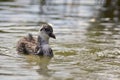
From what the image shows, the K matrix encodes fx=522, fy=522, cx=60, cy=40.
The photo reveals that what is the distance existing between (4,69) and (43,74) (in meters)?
0.85

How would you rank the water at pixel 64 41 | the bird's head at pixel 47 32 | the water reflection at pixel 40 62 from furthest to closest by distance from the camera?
1. the bird's head at pixel 47 32
2. the water reflection at pixel 40 62
3. the water at pixel 64 41

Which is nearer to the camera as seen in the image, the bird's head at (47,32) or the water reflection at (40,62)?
the water reflection at (40,62)

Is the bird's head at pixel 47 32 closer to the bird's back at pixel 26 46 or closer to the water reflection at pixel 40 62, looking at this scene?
the bird's back at pixel 26 46

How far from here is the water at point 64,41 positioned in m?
10.8

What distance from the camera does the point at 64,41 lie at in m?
14.4

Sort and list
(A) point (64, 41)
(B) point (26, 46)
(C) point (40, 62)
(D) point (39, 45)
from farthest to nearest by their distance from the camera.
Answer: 1. (A) point (64, 41)
2. (B) point (26, 46)
3. (D) point (39, 45)
4. (C) point (40, 62)

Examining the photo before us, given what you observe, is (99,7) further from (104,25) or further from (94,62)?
(94,62)

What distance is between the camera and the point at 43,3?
1975 centimetres

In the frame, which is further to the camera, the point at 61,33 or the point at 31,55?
the point at 61,33

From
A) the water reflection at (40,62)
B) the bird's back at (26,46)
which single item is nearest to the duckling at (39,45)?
the bird's back at (26,46)

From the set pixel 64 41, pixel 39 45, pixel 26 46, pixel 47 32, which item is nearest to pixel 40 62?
pixel 39 45

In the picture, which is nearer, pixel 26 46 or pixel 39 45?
pixel 39 45

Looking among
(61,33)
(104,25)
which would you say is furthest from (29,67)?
(104,25)

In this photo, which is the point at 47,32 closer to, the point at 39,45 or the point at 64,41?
the point at 39,45
